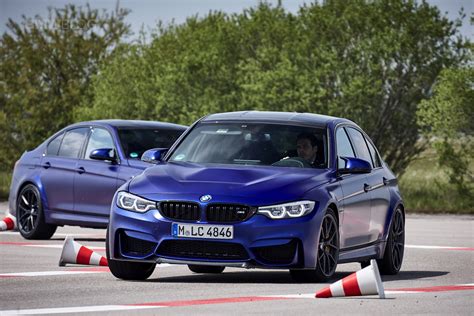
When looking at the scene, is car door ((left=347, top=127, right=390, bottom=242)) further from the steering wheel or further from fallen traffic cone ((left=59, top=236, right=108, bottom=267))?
fallen traffic cone ((left=59, top=236, right=108, bottom=267))

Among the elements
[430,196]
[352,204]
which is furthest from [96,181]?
[430,196]

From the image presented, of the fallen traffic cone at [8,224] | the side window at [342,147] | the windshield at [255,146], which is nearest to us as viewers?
the windshield at [255,146]

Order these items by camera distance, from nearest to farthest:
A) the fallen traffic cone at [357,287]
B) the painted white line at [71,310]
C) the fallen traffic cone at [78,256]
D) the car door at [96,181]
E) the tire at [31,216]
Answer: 1. the painted white line at [71,310]
2. the fallen traffic cone at [357,287]
3. the fallen traffic cone at [78,256]
4. the car door at [96,181]
5. the tire at [31,216]

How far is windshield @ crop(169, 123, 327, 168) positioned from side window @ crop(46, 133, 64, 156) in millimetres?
6787

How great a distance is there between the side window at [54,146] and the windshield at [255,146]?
6.79m

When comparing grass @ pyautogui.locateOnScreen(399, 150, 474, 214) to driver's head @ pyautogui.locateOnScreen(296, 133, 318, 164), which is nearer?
driver's head @ pyautogui.locateOnScreen(296, 133, 318, 164)

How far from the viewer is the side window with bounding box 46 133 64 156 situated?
2188 cm

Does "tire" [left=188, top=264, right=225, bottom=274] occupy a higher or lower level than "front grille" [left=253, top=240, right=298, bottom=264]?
lower

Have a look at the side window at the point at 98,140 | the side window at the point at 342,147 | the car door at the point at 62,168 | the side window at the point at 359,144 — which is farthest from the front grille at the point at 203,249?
the car door at the point at 62,168

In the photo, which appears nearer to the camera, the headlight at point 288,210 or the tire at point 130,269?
the headlight at point 288,210

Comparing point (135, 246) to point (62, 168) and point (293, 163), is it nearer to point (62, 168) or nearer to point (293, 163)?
point (293, 163)

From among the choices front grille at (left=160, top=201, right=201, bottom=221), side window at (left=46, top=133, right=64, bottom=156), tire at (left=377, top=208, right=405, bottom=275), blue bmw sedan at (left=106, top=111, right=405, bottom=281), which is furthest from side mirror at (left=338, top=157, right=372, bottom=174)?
side window at (left=46, top=133, right=64, bottom=156)

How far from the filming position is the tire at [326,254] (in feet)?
45.8

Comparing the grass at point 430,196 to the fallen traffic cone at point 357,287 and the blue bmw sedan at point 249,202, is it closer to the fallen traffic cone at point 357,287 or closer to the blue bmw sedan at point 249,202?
the blue bmw sedan at point 249,202
